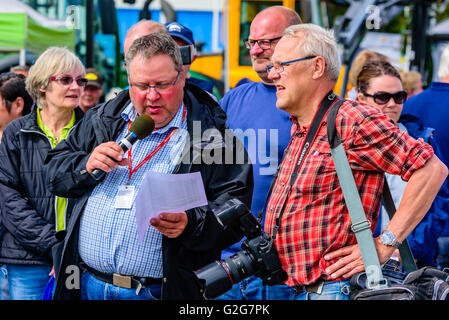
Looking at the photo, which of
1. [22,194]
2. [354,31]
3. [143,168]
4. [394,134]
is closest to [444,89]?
[394,134]

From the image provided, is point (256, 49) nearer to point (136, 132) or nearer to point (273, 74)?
point (273, 74)

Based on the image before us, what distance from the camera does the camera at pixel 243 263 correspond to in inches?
106

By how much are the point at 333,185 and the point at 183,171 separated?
79cm

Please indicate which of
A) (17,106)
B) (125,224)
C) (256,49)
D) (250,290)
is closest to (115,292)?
(125,224)

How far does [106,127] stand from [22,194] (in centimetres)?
122

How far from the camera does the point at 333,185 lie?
264 centimetres

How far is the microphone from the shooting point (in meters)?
2.83

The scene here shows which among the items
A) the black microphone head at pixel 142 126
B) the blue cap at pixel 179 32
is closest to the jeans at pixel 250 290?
the black microphone head at pixel 142 126

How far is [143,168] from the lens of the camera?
3098mm

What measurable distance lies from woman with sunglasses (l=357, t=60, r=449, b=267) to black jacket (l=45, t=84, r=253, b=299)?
1.23 m

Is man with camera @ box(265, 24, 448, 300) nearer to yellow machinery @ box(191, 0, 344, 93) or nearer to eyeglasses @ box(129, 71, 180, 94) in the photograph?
eyeglasses @ box(129, 71, 180, 94)

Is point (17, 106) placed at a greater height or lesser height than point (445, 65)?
lesser

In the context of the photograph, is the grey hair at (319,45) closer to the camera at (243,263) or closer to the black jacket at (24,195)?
the camera at (243,263)

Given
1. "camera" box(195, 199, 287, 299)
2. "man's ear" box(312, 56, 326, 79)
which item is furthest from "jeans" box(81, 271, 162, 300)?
"man's ear" box(312, 56, 326, 79)
